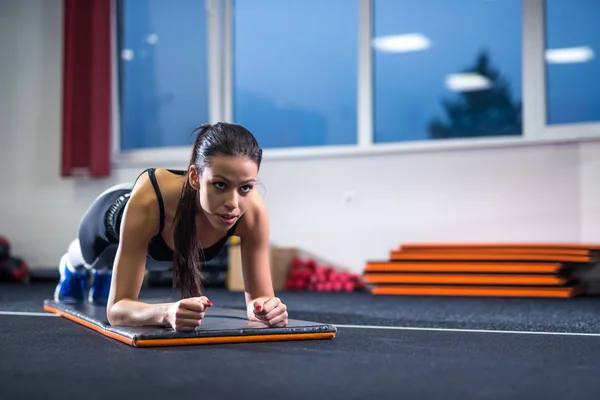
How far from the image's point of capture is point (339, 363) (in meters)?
1.76

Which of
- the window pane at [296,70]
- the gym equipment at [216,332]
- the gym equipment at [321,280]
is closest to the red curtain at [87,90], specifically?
the window pane at [296,70]

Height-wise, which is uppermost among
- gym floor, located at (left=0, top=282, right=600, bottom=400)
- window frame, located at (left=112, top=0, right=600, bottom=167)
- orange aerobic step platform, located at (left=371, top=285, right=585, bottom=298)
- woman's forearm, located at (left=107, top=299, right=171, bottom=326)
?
window frame, located at (left=112, top=0, right=600, bottom=167)

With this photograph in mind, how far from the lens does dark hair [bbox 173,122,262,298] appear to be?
205 cm

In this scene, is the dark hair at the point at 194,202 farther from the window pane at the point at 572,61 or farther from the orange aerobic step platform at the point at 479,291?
the window pane at the point at 572,61

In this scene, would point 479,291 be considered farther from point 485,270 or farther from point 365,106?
point 365,106

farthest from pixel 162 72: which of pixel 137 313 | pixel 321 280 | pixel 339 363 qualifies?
pixel 339 363

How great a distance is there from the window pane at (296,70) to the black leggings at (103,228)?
2635 millimetres

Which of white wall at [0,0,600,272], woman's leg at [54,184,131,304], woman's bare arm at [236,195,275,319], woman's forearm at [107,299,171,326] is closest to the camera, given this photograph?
woman's forearm at [107,299,171,326]

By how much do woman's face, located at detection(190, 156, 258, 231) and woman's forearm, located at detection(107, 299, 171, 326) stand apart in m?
0.31

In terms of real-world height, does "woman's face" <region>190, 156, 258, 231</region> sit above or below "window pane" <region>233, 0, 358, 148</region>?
below

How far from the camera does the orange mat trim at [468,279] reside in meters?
4.28

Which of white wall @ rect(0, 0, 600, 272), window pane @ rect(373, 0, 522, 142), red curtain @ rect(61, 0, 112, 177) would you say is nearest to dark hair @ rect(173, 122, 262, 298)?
white wall @ rect(0, 0, 600, 272)

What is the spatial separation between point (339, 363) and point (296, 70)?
3.89 m

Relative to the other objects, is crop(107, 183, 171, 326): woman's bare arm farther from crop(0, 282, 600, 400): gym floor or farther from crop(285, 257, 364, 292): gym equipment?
crop(285, 257, 364, 292): gym equipment
